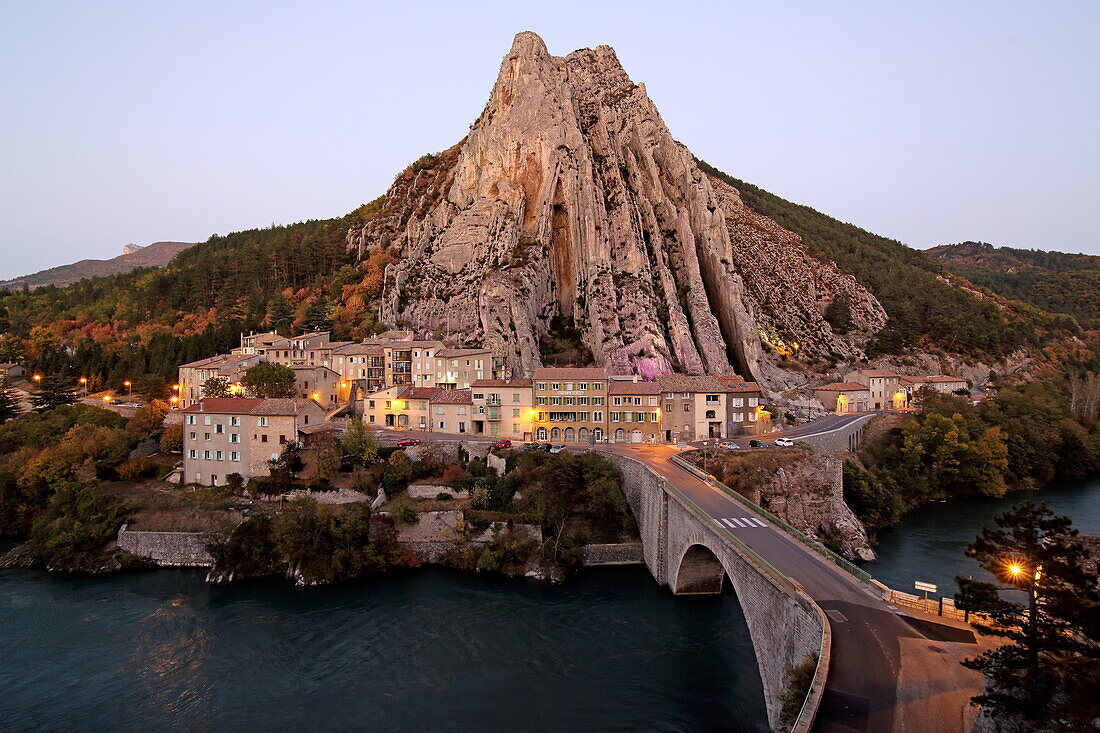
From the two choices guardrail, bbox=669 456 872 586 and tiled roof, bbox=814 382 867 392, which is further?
tiled roof, bbox=814 382 867 392

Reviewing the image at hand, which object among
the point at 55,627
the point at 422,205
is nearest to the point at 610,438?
the point at 55,627

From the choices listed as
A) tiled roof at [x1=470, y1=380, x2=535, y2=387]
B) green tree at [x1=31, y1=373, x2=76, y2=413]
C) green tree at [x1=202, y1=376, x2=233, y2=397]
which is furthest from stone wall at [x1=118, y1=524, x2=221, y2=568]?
green tree at [x1=31, y1=373, x2=76, y2=413]

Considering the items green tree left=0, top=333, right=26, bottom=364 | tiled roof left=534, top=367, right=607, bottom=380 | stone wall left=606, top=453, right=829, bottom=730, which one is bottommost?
stone wall left=606, top=453, right=829, bottom=730

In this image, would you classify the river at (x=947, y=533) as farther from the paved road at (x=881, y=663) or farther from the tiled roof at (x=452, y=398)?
the tiled roof at (x=452, y=398)

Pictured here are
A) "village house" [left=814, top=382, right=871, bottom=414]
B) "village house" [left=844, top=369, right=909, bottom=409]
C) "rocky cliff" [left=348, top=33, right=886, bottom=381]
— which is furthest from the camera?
"rocky cliff" [left=348, top=33, right=886, bottom=381]

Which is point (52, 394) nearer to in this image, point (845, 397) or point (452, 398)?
point (452, 398)

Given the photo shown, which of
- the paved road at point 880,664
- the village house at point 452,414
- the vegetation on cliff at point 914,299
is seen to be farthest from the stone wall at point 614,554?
the vegetation on cliff at point 914,299

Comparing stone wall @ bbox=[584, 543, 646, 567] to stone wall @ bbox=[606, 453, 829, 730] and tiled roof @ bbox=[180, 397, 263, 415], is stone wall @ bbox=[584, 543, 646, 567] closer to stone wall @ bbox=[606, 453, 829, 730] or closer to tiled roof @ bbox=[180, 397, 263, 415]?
stone wall @ bbox=[606, 453, 829, 730]

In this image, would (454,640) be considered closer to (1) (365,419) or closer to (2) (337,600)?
(2) (337,600)
